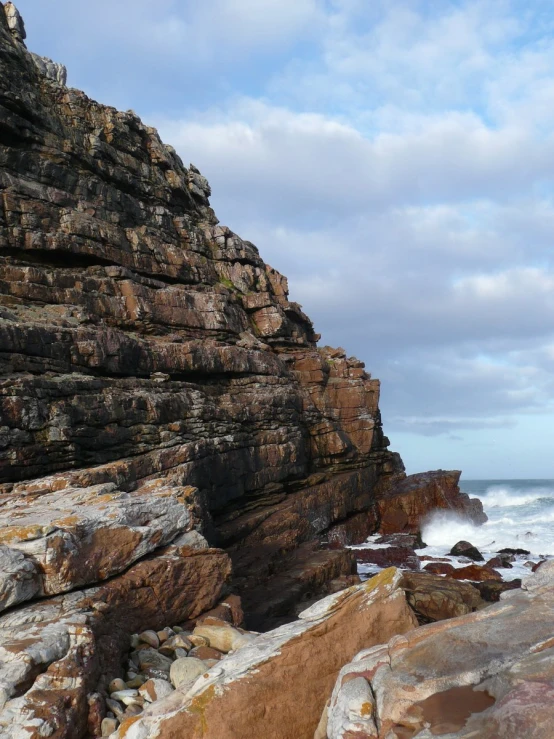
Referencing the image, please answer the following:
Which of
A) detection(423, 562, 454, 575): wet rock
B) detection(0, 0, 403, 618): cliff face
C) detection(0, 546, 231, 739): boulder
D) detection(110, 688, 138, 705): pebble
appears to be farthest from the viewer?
detection(423, 562, 454, 575): wet rock

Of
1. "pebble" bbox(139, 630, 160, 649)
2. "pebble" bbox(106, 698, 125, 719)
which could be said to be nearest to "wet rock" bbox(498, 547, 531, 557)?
"pebble" bbox(139, 630, 160, 649)

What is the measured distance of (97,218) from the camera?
42.1 meters

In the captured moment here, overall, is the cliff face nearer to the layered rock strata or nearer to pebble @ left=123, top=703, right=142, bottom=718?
the layered rock strata

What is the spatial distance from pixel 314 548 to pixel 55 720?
85.4ft

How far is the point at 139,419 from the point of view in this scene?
27.9 m

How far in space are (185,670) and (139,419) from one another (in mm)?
18331

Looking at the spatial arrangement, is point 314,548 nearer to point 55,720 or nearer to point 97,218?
point 55,720

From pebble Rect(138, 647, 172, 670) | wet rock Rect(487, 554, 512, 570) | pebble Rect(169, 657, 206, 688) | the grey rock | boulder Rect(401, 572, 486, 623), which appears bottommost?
wet rock Rect(487, 554, 512, 570)

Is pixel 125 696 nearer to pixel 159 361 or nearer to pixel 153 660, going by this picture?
pixel 153 660

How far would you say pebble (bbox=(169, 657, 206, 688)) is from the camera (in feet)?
35.1

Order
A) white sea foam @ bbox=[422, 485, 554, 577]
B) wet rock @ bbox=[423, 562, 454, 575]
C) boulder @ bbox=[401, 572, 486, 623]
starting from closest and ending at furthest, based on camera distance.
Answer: boulder @ bbox=[401, 572, 486, 623]
wet rock @ bbox=[423, 562, 454, 575]
white sea foam @ bbox=[422, 485, 554, 577]

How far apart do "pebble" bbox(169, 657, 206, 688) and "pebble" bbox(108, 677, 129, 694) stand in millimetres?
985

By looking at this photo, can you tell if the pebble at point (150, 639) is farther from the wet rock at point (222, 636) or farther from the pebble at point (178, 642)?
the wet rock at point (222, 636)

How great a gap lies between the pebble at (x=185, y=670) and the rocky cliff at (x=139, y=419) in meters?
1.53
